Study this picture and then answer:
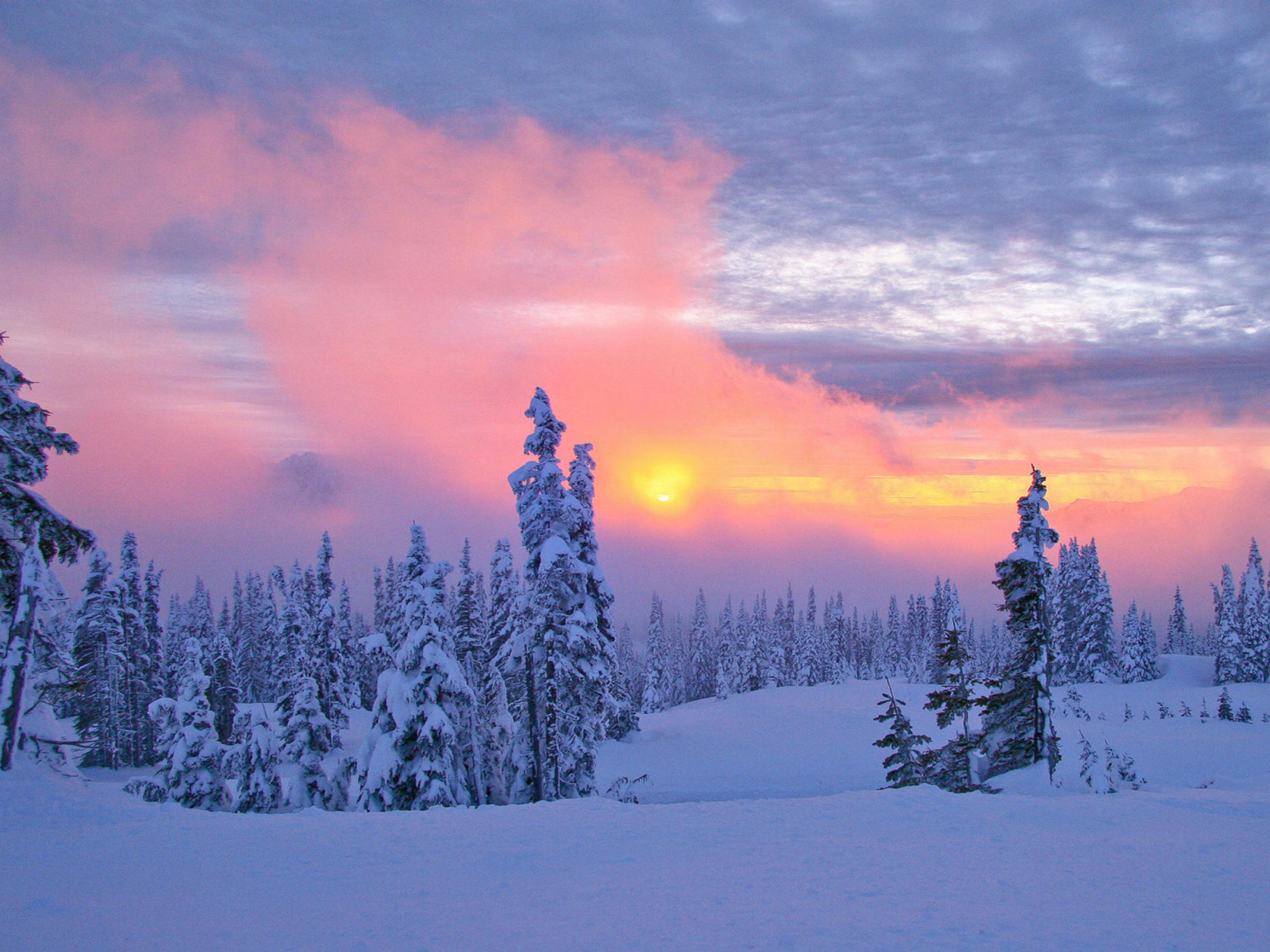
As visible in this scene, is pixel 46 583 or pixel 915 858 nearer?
pixel 915 858

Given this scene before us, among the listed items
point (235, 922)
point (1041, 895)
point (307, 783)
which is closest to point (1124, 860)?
point (1041, 895)

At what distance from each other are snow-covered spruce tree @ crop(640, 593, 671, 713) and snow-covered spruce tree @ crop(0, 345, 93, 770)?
A: 76.9m

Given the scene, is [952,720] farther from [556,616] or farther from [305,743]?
[305,743]

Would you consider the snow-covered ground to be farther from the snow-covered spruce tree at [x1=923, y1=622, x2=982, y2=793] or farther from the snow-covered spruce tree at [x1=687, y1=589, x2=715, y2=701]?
the snow-covered spruce tree at [x1=687, y1=589, x2=715, y2=701]

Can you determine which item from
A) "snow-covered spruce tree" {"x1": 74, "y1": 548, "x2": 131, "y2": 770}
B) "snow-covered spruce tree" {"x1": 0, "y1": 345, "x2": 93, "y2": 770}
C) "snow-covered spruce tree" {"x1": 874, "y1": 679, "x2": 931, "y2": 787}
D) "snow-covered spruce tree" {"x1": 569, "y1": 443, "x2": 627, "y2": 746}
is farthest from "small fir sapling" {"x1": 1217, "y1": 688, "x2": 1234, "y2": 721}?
"snow-covered spruce tree" {"x1": 74, "y1": 548, "x2": 131, "y2": 770}

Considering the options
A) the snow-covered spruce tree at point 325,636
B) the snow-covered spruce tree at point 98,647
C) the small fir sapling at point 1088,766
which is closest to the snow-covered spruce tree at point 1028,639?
the small fir sapling at point 1088,766

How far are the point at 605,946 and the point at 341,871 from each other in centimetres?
604

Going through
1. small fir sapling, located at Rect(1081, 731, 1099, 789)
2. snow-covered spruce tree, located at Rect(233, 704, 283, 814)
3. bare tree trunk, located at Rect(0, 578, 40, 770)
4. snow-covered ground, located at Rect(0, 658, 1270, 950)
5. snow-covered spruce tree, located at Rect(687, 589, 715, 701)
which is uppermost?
bare tree trunk, located at Rect(0, 578, 40, 770)

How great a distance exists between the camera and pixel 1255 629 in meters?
75.3

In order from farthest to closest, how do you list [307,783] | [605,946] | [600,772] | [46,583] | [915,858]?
[600,772] → [307,783] → [46,583] → [915,858] → [605,946]

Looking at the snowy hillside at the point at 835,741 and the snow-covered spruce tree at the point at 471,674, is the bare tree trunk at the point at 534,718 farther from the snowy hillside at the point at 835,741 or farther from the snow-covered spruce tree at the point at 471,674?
the snowy hillside at the point at 835,741

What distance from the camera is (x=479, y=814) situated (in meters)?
17.6

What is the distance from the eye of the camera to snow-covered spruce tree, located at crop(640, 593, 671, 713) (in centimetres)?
9286

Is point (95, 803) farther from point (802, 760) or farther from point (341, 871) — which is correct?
point (802, 760)
